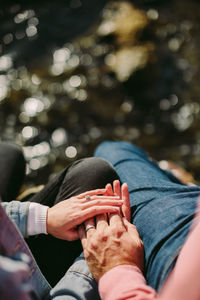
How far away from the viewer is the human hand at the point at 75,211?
4.68 feet

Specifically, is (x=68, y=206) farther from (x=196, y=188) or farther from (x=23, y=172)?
(x=23, y=172)

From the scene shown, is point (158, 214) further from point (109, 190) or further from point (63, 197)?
point (63, 197)

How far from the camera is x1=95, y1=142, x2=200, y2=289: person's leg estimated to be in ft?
3.92

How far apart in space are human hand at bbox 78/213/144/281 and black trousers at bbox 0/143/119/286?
0.23m

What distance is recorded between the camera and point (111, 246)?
1.28m

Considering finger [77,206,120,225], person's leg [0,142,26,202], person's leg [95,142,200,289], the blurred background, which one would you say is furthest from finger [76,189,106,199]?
the blurred background

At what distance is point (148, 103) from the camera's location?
3781 mm

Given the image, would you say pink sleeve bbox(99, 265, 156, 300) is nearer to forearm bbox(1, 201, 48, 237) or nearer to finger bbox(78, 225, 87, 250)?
finger bbox(78, 225, 87, 250)

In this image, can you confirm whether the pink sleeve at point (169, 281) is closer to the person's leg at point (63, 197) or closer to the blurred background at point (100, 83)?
the person's leg at point (63, 197)

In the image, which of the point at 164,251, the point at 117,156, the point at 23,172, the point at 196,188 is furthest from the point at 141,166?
the point at 23,172

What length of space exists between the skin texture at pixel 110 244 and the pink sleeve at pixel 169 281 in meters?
0.05

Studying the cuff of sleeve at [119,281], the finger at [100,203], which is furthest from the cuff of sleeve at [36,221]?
the cuff of sleeve at [119,281]

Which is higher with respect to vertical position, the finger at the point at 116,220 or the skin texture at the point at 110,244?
the finger at the point at 116,220

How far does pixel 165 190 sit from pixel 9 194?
1074 mm
